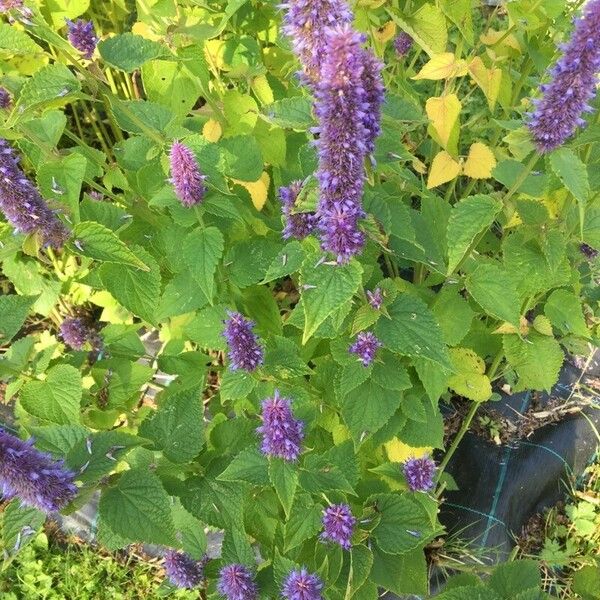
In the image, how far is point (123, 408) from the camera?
93.1 inches

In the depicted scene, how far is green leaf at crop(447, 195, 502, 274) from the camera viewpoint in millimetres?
1574

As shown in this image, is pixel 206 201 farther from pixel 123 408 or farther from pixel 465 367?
pixel 465 367

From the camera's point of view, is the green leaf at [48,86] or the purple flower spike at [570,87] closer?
the purple flower spike at [570,87]

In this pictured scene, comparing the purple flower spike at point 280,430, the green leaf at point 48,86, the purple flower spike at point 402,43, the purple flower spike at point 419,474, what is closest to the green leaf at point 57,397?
the purple flower spike at point 280,430

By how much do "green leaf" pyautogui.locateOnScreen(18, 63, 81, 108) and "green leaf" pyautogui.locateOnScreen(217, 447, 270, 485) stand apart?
108cm

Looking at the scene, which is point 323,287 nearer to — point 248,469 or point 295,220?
point 295,220

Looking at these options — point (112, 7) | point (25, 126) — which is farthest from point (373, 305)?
point (112, 7)

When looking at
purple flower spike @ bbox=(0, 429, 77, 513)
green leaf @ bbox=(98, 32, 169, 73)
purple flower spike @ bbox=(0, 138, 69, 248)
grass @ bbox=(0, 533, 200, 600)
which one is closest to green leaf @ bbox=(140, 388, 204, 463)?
purple flower spike @ bbox=(0, 429, 77, 513)

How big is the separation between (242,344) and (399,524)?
0.73 meters

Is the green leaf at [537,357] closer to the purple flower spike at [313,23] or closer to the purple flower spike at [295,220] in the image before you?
the purple flower spike at [295,220]

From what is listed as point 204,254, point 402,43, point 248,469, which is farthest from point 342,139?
point 402,43

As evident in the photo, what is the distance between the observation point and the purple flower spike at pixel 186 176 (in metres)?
1.60

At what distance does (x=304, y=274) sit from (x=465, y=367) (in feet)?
3.93

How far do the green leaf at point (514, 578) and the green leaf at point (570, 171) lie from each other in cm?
117
